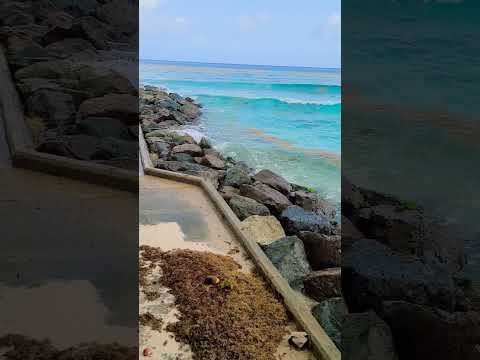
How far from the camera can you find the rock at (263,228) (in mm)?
5434

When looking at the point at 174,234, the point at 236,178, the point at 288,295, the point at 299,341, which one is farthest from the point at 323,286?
the point at 236,178

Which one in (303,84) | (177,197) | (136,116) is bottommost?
(177,197)

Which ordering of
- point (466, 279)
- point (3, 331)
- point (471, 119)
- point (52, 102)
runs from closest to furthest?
point (3, 331) < point (466, 279) < point (52, 102) < point (471, 119)

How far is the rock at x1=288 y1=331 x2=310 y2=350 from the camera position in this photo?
2.58 metres

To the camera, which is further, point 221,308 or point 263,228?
point 263,228

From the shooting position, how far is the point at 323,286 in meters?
4.29

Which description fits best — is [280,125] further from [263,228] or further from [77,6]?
[263,228]

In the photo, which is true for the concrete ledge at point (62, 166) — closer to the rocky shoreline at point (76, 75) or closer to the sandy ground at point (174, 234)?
the rocky shoreline at point (76, 75)

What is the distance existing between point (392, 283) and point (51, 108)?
562 centimetres

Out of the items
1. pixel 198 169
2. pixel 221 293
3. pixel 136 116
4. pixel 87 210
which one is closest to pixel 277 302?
pixel 221 293

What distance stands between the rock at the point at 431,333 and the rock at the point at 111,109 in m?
5.02

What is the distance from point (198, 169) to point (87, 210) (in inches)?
202

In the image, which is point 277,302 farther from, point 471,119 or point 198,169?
point 471,119

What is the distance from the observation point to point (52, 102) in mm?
6621
